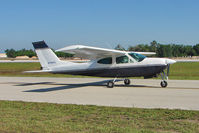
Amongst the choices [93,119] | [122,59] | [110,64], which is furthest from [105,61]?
[93,119]

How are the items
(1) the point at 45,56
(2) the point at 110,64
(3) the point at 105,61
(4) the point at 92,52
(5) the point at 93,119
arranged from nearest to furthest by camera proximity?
(5) the point at 93,119, (4) the point at 92,52, (2) the point at 110,64, (3) the point at 105,61, (1) the point at 45,56

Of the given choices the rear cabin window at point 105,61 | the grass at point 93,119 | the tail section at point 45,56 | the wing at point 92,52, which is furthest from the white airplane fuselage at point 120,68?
the grass at point 93,119

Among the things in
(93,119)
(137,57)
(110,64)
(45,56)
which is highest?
(45,56)

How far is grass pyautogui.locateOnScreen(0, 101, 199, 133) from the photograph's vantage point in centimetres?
620

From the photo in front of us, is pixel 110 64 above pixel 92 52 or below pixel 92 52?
below

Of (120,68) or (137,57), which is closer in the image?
(137,57)

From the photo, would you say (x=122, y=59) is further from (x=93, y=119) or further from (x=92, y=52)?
(x=93, y=119)

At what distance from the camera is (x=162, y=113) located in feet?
25.9

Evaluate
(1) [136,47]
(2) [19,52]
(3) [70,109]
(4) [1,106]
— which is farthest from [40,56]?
(2) [19,52]

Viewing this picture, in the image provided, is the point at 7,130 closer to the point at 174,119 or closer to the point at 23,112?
the point at 23,112

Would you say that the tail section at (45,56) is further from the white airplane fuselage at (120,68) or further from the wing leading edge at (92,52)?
the wing leading edge at (92,52)

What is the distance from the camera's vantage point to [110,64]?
1623 cm

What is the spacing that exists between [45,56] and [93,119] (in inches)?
419

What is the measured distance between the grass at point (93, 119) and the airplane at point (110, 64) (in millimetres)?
6134
